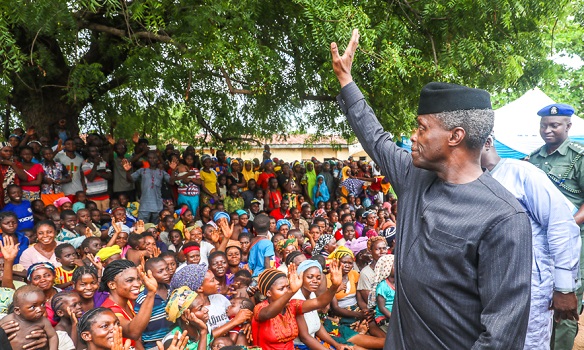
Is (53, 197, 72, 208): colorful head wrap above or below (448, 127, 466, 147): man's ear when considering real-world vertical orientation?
below

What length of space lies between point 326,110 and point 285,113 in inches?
26.8

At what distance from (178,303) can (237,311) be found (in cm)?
75

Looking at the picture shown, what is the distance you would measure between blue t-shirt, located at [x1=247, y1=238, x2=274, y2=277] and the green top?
10.7 feet

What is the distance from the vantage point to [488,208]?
1584 millimetres

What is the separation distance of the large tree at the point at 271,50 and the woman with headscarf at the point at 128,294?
198 centimetres

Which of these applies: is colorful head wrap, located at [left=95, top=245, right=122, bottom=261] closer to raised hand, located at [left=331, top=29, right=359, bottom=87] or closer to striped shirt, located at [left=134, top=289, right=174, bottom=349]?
striped shirt, located at [left=134, top=289, right=174, bottom=349]

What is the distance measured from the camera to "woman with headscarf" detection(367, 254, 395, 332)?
4.99 m

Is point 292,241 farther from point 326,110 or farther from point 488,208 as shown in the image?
point 488,208

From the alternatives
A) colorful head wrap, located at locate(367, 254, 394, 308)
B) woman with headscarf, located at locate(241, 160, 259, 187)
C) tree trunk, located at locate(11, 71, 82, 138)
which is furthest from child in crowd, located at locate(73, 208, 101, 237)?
woman with headscarf, located at locate(241, 160, 259, 187)

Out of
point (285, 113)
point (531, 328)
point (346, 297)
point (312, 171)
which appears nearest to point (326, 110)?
point (285, 113)

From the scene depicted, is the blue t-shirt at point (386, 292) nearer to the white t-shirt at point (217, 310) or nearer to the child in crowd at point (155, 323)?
the white t-shirt at point (217, 310)

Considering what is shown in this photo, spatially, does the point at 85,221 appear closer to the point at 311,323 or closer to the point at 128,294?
the point at 128,294

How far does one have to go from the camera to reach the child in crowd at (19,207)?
6.95 meters

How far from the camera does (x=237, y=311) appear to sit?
4473mm
